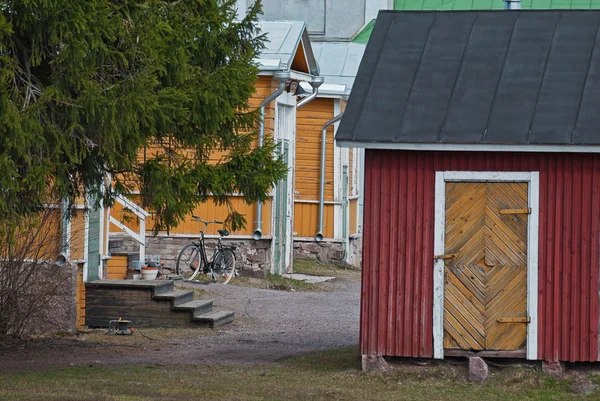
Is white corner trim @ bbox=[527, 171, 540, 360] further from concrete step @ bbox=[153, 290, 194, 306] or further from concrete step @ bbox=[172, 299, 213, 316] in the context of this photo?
concrete step @ bbox=[153, 290, 194, 306]

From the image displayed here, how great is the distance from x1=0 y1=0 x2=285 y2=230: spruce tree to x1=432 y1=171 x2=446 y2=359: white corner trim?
184cm

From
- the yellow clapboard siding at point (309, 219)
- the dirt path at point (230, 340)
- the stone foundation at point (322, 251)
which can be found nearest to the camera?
the dirt path at point (230, 340)

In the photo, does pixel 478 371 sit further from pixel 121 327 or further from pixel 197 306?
pixel 197 306

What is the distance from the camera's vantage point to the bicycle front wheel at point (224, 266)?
846 inches

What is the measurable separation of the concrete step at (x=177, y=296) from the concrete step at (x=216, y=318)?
0.36m

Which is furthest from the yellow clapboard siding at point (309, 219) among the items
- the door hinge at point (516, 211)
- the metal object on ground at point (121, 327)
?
the door hinge at point (516, 211)

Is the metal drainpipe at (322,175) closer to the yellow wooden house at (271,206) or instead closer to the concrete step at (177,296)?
the yellow wooden house at (271,206)

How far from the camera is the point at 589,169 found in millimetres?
11391

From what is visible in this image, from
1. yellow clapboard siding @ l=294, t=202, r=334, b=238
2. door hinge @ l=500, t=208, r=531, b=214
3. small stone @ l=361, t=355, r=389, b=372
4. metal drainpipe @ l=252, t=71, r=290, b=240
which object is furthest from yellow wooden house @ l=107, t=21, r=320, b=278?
door hinge @ l=500, t=208, r=531, b=214

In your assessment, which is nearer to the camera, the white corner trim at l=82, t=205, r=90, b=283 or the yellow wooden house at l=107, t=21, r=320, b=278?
the white corner trim at l=82, t=205, r=90, b=283

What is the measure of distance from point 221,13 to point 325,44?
1985cm

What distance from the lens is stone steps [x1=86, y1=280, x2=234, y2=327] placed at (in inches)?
646

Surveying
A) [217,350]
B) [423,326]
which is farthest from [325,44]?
[423,326]

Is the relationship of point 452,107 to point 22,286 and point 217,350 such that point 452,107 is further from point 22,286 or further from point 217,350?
point 22,286
